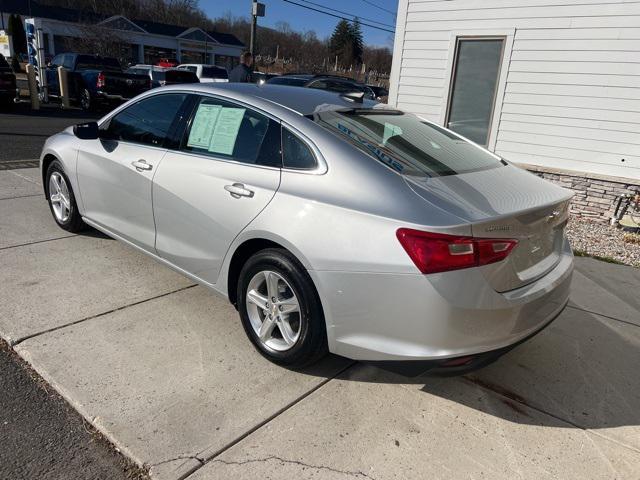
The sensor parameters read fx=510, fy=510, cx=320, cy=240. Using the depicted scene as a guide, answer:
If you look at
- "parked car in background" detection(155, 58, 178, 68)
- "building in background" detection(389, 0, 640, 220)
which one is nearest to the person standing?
"building in background" detection(389, 0, 640, 220)

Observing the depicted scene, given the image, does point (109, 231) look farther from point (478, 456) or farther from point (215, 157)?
point (478, 456)

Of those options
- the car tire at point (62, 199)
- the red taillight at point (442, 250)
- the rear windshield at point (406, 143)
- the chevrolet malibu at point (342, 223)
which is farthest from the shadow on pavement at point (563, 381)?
the car tire at point (62, 199)

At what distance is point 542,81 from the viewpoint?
732 cm

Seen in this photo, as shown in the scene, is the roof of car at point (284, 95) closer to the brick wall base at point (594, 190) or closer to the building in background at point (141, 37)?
the brick wall base at point (594, 190)

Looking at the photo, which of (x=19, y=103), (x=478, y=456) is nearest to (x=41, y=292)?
(x=478, y=456)

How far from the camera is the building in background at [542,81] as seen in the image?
6773mm

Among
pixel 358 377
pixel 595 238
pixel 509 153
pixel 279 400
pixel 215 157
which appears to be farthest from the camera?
pixel 509 153

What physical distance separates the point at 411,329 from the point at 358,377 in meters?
0.77

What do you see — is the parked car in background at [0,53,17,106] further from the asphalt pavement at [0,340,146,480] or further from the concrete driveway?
the asphalt pavement at [0,340,146,480]

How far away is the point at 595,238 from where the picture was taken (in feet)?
20.8

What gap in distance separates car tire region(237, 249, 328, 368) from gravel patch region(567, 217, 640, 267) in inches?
162

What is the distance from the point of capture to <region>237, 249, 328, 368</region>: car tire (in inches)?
105

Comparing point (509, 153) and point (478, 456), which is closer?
point (478, 456)

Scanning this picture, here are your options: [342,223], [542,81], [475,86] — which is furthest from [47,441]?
[475,86]
